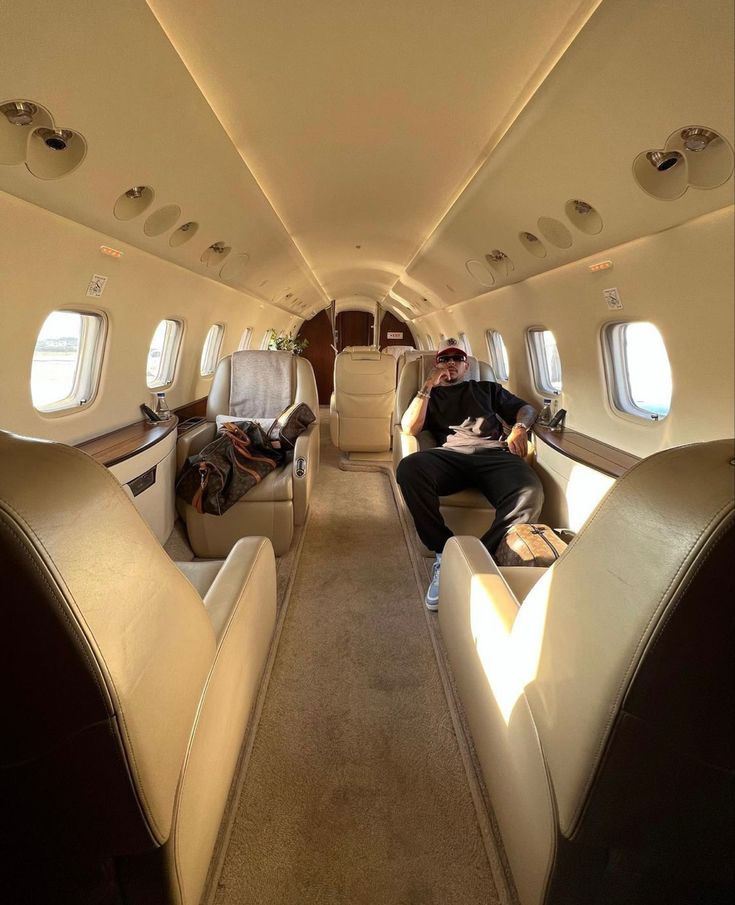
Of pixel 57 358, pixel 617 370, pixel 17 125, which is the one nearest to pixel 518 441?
pixel 617 370

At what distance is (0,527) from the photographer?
63 cm

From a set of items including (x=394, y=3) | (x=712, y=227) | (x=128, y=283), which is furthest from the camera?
(x=128, y=283)

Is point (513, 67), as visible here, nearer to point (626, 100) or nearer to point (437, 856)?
point (626, 100)

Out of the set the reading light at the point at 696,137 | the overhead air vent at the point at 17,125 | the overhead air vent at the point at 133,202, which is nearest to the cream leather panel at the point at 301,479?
the overhead air vent at the point at 133,202

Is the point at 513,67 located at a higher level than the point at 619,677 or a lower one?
higher

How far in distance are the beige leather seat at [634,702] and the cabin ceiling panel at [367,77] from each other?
1.81m

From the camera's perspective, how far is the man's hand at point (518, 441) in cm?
353

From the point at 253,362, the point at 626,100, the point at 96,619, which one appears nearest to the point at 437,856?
the point at 96,619

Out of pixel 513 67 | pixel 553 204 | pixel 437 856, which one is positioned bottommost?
pixel 437 856

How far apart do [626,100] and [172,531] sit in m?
3.69

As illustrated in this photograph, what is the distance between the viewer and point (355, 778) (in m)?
1.71

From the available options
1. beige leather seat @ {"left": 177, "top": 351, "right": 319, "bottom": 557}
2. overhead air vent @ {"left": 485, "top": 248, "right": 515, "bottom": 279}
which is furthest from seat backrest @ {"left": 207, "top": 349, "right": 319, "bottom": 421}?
overhead air vent @ {"left": 485, "top": 248, "right": 515, "bottom": 279}

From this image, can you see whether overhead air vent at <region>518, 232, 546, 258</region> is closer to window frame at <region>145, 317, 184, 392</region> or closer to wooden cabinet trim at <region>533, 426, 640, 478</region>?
wooden cabinet trim at <region>533, 426, 640, 478</region>

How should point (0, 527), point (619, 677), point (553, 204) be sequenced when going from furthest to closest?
point (553, 204), point (619, 677), point (0, 527)
